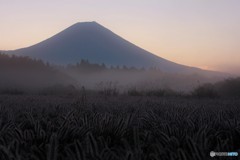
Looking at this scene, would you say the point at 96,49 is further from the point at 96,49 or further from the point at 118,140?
the point at 118,140

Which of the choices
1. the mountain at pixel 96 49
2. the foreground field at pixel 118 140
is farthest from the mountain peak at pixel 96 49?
the foreground field at pixel 118 140

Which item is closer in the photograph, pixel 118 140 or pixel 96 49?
pixel 118 140

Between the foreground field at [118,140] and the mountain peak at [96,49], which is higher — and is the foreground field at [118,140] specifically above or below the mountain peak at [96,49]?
below

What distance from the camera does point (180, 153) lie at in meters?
1.61

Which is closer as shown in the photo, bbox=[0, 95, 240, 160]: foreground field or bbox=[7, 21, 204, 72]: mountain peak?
bbox=[0, 95, 240, 160]: foreground field

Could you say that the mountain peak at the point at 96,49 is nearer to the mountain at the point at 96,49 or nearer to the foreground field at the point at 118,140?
the mountain at the point at 96,49

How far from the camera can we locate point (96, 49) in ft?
425

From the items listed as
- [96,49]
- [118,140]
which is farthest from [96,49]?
[118,140]

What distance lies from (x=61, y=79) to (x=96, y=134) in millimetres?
41860

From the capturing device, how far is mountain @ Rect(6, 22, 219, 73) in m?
118

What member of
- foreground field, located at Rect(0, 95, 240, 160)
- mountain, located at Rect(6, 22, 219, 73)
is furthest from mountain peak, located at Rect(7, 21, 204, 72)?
foreground field, located at Rect(0, 95, 240, 160)

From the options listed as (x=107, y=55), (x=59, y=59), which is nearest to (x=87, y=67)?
(x=59, y=59)

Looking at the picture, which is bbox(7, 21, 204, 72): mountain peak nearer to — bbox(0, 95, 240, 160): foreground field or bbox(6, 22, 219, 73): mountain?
bbox(6, 22, 219, 73): mountain

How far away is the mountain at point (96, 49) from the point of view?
117631mm
